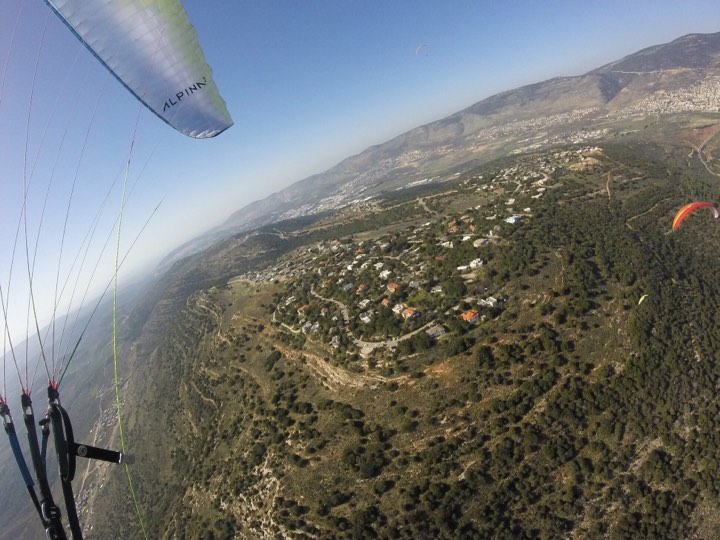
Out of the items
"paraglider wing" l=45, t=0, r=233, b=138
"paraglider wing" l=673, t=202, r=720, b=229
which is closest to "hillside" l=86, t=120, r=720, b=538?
"paraglider wing" l=673, t=202, r=720, b=229

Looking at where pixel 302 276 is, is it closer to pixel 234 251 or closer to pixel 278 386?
pixel 278 386

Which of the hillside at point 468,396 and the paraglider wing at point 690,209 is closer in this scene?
the hillside at point 468,396

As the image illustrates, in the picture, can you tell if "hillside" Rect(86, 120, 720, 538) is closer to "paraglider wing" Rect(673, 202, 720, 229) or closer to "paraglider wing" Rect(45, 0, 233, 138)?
"paraglider wing" Rect(673, 202, 720, 229)

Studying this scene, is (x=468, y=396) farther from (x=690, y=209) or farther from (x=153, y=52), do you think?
(x=153, y=52)

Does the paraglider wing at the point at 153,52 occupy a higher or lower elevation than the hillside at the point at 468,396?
higher

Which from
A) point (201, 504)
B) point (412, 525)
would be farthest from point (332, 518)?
point (201, 504)

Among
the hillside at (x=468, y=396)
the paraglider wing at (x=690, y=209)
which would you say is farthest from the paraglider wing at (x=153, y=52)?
the paraglider wing at (x=690, y=209)

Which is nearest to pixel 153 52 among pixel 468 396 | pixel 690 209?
pixel 468 396

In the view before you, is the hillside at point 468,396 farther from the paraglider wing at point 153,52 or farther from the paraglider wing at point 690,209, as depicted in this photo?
the paraglider wing at point 153,52

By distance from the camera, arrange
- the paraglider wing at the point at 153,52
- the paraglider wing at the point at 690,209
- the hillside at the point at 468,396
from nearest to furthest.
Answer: the paraglider wing at the point at 153,52 < the hillside at the point at 468,396 < the paraglider wing at the point at 690,209
